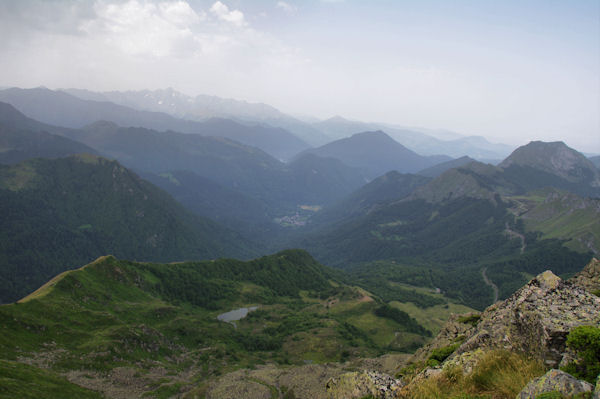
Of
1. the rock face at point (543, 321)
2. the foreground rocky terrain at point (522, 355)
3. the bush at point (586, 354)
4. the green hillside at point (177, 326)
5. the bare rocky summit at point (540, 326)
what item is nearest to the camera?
the bush at point (586, 354)

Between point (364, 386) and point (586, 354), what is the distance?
1040 cm

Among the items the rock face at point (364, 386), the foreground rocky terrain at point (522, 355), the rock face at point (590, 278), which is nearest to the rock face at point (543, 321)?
the foreground rocky terrain at point (522, 355)

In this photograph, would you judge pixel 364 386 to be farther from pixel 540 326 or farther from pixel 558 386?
pixel 558 386

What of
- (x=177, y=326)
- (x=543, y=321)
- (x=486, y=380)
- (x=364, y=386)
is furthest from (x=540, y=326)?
(x=177, y=326)

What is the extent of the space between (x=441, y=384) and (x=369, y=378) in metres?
4.10

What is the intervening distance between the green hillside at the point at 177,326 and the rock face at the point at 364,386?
4903 cm

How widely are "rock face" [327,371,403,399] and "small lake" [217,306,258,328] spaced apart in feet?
347

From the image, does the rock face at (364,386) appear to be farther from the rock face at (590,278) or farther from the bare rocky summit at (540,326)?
the rock face at (590,278)

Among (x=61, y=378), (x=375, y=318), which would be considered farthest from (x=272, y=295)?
(x=61, y=378)

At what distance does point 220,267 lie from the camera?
16288 centimetres

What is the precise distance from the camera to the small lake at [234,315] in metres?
121

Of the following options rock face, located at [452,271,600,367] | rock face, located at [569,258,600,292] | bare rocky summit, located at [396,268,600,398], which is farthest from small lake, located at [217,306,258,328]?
rock face, located at [452,271,600,367]

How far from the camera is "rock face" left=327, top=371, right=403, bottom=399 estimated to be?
16.5 metres

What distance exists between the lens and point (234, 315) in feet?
412
